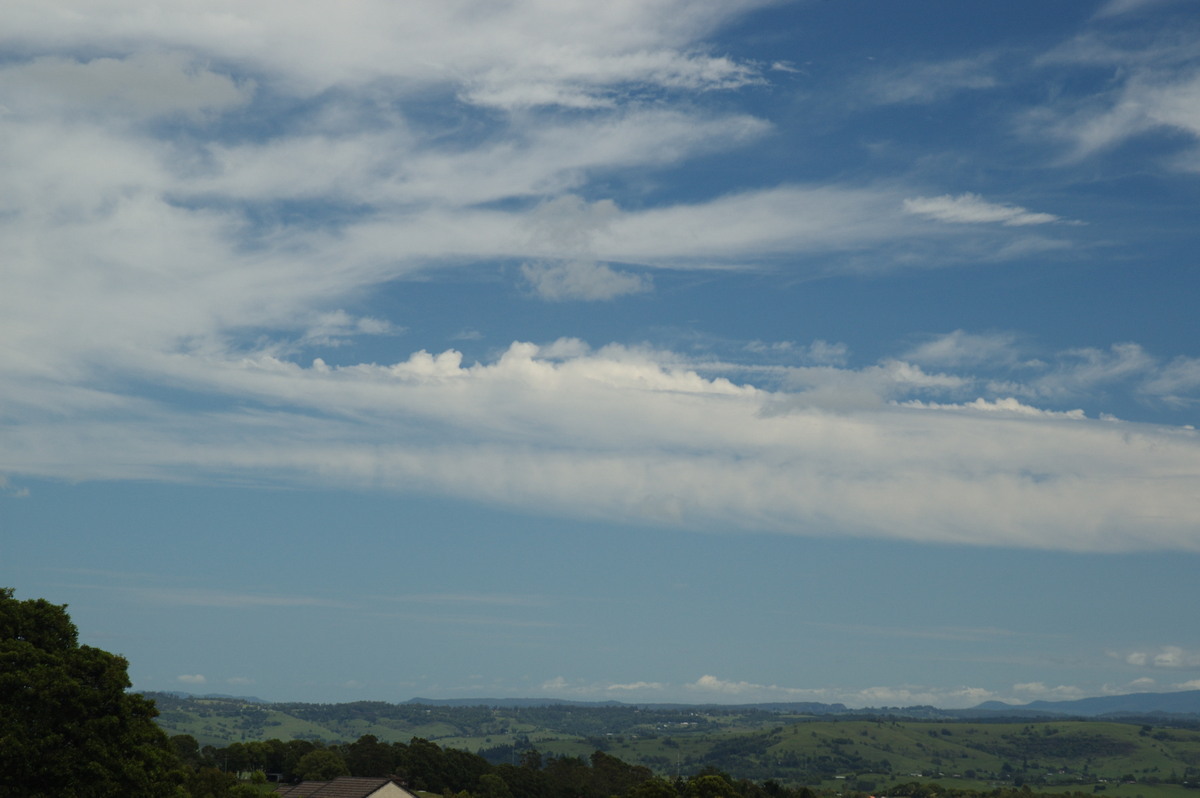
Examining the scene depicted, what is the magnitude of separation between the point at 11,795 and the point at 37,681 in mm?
5415

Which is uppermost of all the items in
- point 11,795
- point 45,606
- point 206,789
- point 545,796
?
point 45,606

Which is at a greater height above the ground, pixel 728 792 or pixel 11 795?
pixel 11 795

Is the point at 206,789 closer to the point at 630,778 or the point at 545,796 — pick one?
the point at 545,796

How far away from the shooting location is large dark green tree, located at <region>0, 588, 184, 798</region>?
185ft

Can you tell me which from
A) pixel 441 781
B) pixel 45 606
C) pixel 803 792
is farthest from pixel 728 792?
pixel 45 606

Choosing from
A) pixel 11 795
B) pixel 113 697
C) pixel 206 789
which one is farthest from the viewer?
pixel 206 789

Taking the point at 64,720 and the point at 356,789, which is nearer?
the point at 64,720

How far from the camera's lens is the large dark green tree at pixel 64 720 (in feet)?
185

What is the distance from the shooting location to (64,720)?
58375mm

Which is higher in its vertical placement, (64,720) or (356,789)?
(64,720)

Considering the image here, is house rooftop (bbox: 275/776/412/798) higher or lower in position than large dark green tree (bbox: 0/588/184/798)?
lower

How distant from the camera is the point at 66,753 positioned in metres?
56.9

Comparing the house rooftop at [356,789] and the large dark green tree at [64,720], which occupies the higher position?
the large dark green tree at [64,720]

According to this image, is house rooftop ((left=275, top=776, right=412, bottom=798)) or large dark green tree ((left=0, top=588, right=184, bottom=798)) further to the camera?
house rooftop ((left=275, top=776, right=412, bottom=798))
